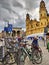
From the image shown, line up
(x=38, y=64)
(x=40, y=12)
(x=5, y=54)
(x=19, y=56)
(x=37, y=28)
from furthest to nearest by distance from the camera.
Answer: (x=40, y=12)
(x=37, y=28)
(x=38, y=64)
(x=5, y=54)
(x=19, y=56)

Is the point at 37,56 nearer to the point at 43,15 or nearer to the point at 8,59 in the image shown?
the point at 8,59

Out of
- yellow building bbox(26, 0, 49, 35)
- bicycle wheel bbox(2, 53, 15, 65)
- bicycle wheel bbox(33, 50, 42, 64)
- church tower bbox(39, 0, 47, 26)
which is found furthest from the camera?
church tower bbox(39, 0, 47, 26)

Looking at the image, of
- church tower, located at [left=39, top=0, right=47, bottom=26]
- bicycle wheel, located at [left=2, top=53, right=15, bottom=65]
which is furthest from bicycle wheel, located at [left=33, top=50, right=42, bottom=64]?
church tower, located at [left=39, top=0, right=47, bottom=26]

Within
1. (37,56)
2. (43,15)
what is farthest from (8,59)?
(43,15)

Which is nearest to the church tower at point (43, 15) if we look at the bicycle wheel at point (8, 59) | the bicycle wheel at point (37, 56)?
the bicycle wheel at point (37, 56)

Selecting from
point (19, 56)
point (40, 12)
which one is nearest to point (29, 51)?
point (19, 56)

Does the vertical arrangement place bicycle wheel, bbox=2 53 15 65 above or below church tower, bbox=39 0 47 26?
below

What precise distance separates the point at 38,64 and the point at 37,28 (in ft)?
342

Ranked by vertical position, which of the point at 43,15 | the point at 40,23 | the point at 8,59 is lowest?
the point at 8,59

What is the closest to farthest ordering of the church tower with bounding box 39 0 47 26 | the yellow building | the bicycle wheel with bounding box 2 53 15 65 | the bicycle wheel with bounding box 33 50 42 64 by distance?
the bicycle wheel with bounding box 2 53 15 65 → the bicycle wheel with bounding box 33 50 42 64 → the yellow building → the church tower with bounding box 39 0 47 26

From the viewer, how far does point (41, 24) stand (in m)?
117

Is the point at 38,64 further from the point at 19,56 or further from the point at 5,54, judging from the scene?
the point at 19,56

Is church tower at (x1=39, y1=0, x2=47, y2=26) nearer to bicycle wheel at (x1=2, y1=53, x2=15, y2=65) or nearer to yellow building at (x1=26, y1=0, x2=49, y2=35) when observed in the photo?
yellow building at (x1=26, y1=0, x2=49, y2=35)

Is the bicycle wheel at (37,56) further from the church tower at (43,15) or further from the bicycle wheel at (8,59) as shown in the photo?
the church tower at (43,15)
